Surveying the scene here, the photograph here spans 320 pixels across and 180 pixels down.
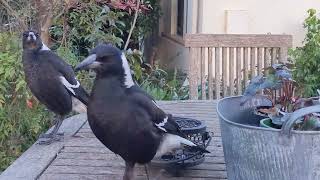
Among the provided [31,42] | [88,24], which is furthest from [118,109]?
[88,24]

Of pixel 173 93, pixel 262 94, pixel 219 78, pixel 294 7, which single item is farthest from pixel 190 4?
pixel 262 94

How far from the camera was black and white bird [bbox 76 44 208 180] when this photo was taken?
1.96 metres

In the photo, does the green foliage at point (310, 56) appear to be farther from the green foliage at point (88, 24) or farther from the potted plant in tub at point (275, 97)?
the potted plant in tub at point (275, 97)

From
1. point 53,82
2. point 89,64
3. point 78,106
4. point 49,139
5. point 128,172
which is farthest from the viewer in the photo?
point 78,106

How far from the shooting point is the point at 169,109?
3477mm

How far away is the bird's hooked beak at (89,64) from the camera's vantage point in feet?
6.23

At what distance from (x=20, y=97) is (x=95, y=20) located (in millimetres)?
1383

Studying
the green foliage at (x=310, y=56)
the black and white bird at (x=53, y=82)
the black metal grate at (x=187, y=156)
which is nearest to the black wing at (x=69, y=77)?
the black and white bird at (x=53, y=82)

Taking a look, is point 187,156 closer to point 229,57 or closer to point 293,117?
point 293,117

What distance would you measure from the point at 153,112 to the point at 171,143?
0.16 m

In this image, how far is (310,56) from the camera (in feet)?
18.4

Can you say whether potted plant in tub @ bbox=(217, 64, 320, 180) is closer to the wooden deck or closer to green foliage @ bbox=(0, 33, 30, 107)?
the wooden deck

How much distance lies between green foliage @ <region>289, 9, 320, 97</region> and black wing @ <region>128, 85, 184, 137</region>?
121 inches

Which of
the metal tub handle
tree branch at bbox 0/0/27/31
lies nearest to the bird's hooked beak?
the metal tub handle
